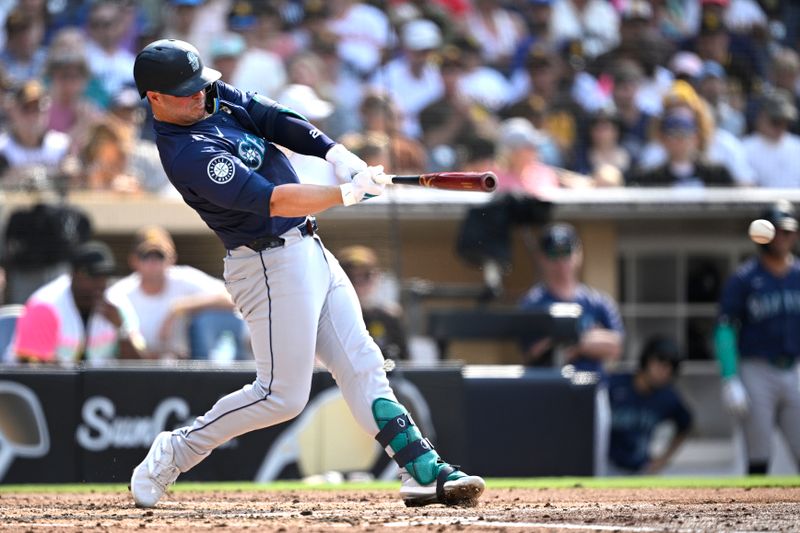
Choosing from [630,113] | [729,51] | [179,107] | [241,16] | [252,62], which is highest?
[241,16]

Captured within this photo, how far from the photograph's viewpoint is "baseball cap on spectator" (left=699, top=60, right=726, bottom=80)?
12.0 metres

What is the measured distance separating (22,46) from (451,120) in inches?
144

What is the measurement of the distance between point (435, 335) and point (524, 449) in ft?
3.62

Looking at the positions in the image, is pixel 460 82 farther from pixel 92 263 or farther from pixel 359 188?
pixel 359 188

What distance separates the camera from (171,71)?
4.89 meters

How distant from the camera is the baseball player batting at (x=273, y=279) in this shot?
4.94 metres

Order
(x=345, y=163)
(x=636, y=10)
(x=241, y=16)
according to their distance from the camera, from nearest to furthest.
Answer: (x=345, y=163) → (x=241, y=16) → (x=636, y=10)

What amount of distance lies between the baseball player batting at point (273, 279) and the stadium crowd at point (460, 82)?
163 inches

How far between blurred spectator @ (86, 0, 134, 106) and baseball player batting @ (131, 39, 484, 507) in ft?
18.8

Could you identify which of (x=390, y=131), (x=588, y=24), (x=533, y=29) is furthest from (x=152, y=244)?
(x=588, y=24)

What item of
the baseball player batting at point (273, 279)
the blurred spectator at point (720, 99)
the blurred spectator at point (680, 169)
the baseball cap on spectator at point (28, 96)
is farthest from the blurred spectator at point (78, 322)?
the blurred spectator at point (720, 99)

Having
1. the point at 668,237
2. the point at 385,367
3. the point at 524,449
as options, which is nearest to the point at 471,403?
the point at 524,449

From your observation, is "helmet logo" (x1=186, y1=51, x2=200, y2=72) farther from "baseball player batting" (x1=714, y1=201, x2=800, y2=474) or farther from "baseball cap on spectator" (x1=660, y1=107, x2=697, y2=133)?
"baseball cap on spectator" (x1=660, y1=107, x2=697, y2=133)

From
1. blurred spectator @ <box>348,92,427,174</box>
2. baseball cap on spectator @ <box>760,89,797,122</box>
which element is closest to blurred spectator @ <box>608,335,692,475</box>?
blurred spectator @ <box>348,92,427,174</box>
